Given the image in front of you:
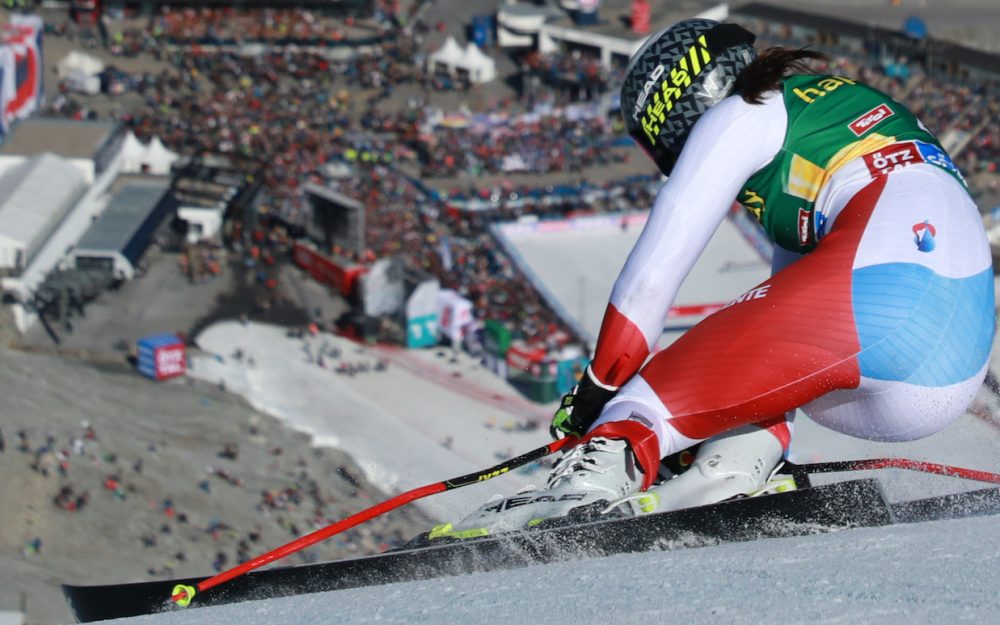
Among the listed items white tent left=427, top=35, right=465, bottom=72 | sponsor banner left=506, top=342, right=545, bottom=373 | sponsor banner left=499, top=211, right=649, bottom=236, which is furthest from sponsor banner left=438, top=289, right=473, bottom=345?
white tent left=427, top=35, right=465, bottom=72

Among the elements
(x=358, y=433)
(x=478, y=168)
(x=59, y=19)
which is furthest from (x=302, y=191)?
(x=59, y=19)

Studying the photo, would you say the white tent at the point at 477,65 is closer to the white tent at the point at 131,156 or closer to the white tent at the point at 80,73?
the white tent at the point at 80,73

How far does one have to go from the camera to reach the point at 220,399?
2155 cm

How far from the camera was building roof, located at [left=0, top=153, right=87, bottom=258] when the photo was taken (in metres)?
27.4

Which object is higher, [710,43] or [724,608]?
[710,43]

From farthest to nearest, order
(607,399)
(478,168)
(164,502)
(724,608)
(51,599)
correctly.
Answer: (478,168)
(164,502)
(51,599)
(607,399)
(724,608)

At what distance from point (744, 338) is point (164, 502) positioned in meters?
15.1

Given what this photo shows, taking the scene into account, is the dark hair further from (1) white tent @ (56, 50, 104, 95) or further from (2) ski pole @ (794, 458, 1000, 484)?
(1) white tent @ (56, 50, 104, 95)

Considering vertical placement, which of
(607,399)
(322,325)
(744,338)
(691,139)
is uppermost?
(691,139)

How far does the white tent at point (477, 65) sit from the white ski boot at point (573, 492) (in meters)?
37.9

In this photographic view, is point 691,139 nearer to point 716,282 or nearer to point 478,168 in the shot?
point 716,282

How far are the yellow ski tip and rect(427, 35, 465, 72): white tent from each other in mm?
38169

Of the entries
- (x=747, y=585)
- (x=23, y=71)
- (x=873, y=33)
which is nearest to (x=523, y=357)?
(x=23, y=71)

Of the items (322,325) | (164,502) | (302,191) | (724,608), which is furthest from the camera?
(302,191)
